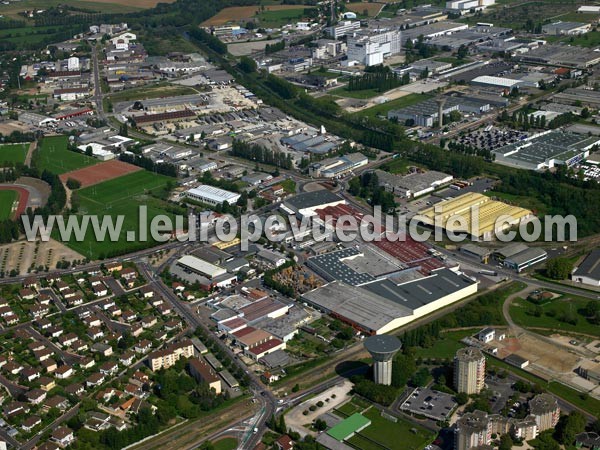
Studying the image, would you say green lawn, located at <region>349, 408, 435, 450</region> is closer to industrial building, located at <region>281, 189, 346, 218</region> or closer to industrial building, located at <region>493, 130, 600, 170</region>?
industrial building, located at <region>281, 189, 346, 218</region>

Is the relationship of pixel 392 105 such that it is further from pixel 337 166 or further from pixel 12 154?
pixel 12 154

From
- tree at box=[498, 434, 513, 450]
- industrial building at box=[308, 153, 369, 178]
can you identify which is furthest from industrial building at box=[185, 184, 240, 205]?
tree at box=[498, 434, 513, 450]

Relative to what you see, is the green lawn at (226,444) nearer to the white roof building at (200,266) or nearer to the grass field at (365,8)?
the white roof building at (200,266)

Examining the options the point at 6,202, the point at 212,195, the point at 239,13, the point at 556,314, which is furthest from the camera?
the point at 239,13

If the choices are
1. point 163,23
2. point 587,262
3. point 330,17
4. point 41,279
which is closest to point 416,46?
point 330,17

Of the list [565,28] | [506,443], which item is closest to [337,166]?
[506,443]

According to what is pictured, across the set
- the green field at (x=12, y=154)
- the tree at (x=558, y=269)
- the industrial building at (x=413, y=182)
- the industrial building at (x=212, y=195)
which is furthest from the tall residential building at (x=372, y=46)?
the tree at (x=558, y=269)
